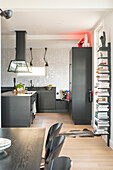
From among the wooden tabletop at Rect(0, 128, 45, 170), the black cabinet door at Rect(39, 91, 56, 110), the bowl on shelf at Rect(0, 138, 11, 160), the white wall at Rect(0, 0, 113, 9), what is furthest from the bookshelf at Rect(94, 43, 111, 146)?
the black cabinet door at Rect(39, 91, 56, 110)

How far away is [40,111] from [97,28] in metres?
4.23

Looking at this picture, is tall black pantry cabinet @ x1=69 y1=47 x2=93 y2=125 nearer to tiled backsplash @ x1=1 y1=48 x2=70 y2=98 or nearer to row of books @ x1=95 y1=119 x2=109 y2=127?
row of books @ x1=95 y1=119 x2=109 y2=127

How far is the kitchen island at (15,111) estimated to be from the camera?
548 cm

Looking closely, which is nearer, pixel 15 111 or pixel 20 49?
pixel 15 111

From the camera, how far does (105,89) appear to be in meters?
4.47

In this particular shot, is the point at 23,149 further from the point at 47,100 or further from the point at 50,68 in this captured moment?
the point at 50,68

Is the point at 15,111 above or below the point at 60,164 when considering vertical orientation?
below

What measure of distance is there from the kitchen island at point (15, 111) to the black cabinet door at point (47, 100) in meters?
2.80

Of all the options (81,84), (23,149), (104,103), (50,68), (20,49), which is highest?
(20,49)

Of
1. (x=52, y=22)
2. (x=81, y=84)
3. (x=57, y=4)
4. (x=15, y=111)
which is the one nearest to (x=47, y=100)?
(x=81, y=84)

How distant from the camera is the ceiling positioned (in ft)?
15.4

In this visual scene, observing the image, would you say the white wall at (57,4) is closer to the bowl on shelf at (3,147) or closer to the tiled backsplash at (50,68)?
the bowl on shelf at (3,147)

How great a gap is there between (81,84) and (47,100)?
260cm

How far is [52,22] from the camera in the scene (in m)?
5.50
